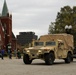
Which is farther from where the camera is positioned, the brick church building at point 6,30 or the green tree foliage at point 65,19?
the brick church building at point 6,30

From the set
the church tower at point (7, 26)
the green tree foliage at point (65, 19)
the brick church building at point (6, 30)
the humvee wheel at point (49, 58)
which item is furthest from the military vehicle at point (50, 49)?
the church tower at point (7, 26)

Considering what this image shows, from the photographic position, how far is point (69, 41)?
3722 centimetres

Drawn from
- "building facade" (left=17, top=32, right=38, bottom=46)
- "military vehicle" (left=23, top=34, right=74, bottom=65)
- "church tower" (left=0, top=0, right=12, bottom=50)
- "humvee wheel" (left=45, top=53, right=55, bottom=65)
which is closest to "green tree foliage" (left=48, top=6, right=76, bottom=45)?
"church tower" (left=0, top=0, right=12, bottom=50)

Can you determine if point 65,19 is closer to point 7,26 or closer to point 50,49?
point 7,26

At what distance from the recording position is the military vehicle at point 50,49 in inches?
1278

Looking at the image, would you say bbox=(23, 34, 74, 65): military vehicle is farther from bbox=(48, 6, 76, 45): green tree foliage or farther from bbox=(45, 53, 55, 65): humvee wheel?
bbox=(48, 6, 76, 45): green tree foliage

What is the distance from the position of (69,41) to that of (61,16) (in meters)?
45.3

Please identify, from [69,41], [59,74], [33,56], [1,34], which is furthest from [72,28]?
[59,74]

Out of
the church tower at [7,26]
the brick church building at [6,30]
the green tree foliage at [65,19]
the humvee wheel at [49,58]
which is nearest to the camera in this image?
the humvee wheel at [49,58]

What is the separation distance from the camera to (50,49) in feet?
107

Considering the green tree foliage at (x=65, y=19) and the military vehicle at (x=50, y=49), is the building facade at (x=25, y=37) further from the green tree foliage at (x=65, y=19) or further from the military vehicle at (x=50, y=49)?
the military vehicle at (x=50, y=49)

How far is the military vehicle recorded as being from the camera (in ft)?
107

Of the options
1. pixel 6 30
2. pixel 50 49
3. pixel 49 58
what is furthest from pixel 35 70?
pixel 6 30

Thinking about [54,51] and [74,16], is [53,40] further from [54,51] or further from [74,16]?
[74,16]
